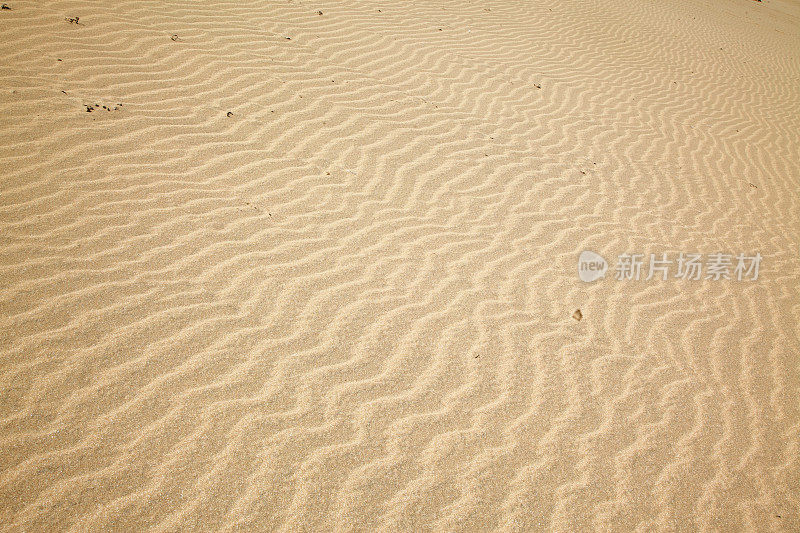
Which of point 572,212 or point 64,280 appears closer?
point 64,280

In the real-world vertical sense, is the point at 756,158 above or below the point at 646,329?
above

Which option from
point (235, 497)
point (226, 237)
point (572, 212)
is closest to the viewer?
point (235, 497)

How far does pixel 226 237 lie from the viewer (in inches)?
139

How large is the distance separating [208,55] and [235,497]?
5.21 metres

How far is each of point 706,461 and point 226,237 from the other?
3.62m

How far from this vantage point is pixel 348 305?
10.8ft

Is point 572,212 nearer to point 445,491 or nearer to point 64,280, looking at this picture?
point 445,491

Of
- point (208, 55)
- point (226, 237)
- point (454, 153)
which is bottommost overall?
point (226, 237)

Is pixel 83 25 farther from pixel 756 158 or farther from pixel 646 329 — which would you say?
pixel 756 158

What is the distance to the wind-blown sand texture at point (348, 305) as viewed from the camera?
236 centimetres

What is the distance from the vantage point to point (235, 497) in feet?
7.29

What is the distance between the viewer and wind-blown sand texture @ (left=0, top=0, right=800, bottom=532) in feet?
7.75

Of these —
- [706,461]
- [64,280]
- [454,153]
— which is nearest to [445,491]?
[706,461]

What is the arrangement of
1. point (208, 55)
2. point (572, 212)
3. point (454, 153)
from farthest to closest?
1. point (208, 55)
2. point (454, 153)
3. point (572, 212)
